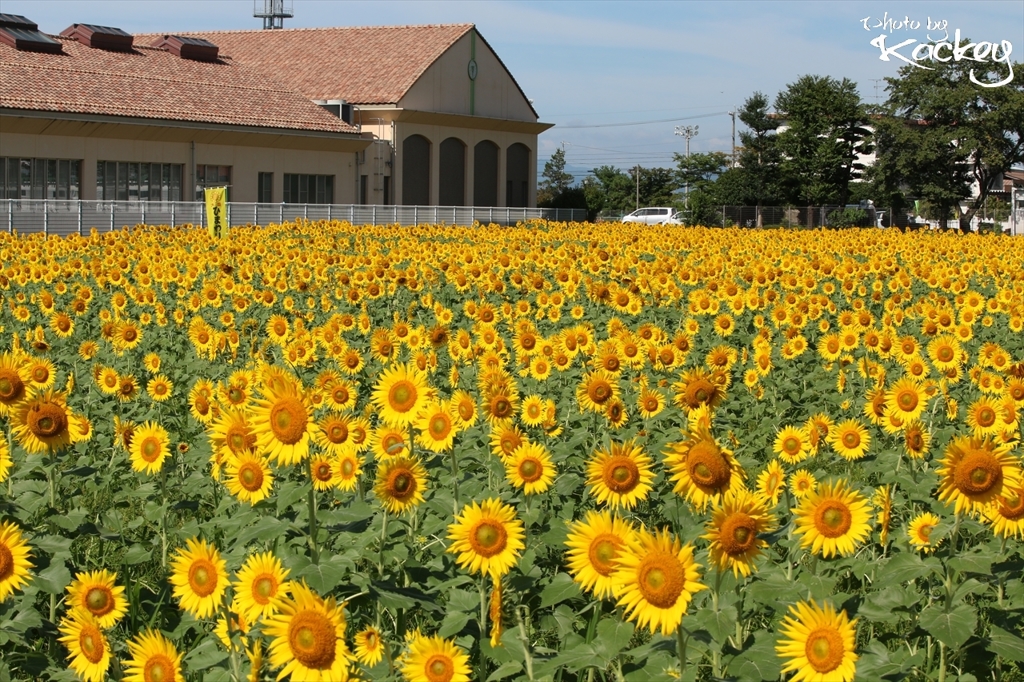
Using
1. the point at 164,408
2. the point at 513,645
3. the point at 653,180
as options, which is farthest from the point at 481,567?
the point at 653,180

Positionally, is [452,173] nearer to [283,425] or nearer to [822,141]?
[822,141]

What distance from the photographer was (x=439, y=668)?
2.89m

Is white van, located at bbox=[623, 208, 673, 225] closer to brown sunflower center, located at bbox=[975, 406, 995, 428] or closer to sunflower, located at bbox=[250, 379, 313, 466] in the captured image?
brown sunflower center, located at bbox=[975, 406, 995, 428]

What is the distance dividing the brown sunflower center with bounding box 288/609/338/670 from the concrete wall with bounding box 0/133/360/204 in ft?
126

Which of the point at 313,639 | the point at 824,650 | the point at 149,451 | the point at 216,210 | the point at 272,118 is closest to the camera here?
the point at 313,639

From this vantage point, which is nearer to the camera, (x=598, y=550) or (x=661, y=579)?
(x=661, y=579)

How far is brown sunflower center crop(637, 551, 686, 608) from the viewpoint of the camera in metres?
2.66

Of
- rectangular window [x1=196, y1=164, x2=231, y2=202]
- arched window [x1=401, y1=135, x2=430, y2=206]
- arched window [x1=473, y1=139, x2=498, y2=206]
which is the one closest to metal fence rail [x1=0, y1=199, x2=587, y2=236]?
arched window [x1=401, y1=135, x2=430, y2=206]

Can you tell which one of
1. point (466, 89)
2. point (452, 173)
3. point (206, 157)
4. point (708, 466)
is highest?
point (466, 89)

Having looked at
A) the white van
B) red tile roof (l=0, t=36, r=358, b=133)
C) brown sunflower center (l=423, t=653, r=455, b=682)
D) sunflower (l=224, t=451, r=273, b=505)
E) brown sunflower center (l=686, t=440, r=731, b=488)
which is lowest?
brown sunflower center (l=423, t=653, r=455, b=682)

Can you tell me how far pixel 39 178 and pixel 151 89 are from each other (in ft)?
19.4

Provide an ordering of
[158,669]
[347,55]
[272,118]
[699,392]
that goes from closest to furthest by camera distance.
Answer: [158,669]
[699,392]
[272,118]
[347,55]

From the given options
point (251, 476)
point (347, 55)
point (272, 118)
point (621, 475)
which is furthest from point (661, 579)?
point (347, 55)

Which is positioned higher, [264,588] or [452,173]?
[452,173]
